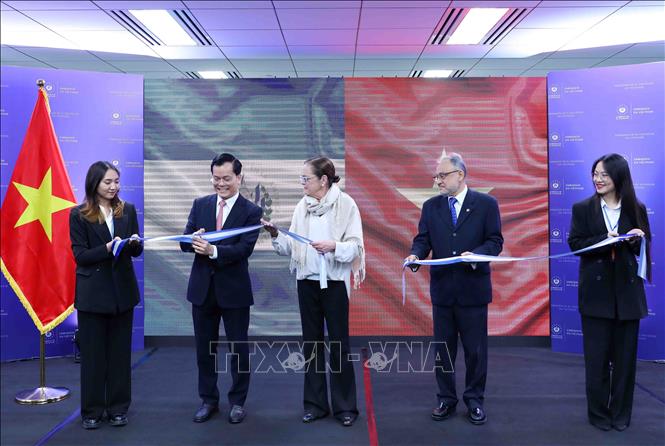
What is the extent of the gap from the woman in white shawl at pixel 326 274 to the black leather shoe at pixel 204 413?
0.60 m

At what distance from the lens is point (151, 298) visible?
221 inches

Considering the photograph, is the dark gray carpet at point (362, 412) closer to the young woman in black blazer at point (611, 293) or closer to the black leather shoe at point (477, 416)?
the black leather shoe at point (477, 416)

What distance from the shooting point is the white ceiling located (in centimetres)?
624

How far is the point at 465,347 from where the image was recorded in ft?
11.7

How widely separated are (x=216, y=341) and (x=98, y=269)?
81 cm

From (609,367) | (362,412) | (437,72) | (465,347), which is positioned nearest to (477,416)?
(465,347)

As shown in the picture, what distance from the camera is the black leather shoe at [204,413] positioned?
3.58 metres

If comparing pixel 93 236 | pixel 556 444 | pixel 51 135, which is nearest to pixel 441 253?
pixel 556 444

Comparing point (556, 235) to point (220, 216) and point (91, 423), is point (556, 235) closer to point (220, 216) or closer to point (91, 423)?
point (220, 216)

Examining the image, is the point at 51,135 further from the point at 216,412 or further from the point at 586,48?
the point at 586,48

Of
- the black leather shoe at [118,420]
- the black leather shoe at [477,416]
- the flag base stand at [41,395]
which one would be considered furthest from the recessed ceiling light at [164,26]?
the black leather shoe at [477,416]

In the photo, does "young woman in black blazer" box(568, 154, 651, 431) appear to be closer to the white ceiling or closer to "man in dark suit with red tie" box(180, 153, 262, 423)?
"man in dark suit with red tie" box(180, 153, 262, 423)

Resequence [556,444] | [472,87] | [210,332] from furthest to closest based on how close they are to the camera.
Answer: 1. [472,87]
2. [210,332]
3. [556,444]

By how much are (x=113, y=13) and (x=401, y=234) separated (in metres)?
3.92
